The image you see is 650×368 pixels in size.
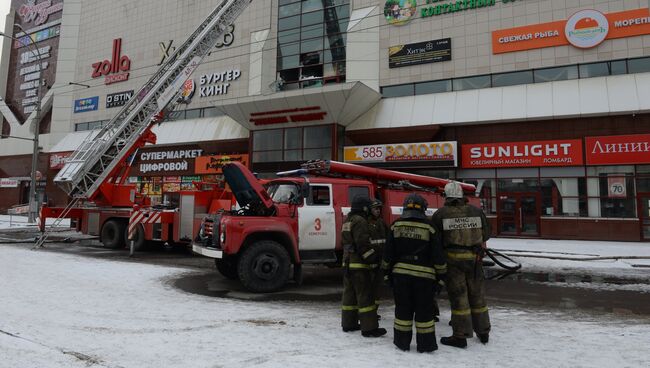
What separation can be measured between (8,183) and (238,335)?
42.9 m

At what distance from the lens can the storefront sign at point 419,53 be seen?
21.6 metres

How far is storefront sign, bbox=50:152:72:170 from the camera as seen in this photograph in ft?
111

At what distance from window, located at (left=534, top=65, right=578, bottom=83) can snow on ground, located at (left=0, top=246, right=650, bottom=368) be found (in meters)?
16.6

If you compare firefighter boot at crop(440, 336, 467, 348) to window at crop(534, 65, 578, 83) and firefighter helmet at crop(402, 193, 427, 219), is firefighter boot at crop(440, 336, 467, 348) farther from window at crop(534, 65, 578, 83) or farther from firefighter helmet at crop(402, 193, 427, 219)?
window at crop(534, 65, 578, 83)

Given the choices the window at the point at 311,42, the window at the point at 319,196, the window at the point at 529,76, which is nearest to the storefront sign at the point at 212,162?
the window at the point at 311,42

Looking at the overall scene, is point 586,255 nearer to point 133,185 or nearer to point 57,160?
point 133,185

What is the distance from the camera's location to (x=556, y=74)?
1938 cm

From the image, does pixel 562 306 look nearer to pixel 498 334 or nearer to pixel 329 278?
pixel 498 334

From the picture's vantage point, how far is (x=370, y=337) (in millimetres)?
4770

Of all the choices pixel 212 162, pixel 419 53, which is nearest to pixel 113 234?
pixel 212 162

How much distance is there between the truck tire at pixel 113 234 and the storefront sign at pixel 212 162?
491 inches

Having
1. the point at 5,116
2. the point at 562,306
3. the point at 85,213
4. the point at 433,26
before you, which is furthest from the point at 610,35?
the point at 5,116

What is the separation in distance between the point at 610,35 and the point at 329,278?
59.7 feet

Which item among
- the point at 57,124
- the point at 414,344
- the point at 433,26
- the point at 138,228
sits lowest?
the point at 414,344
